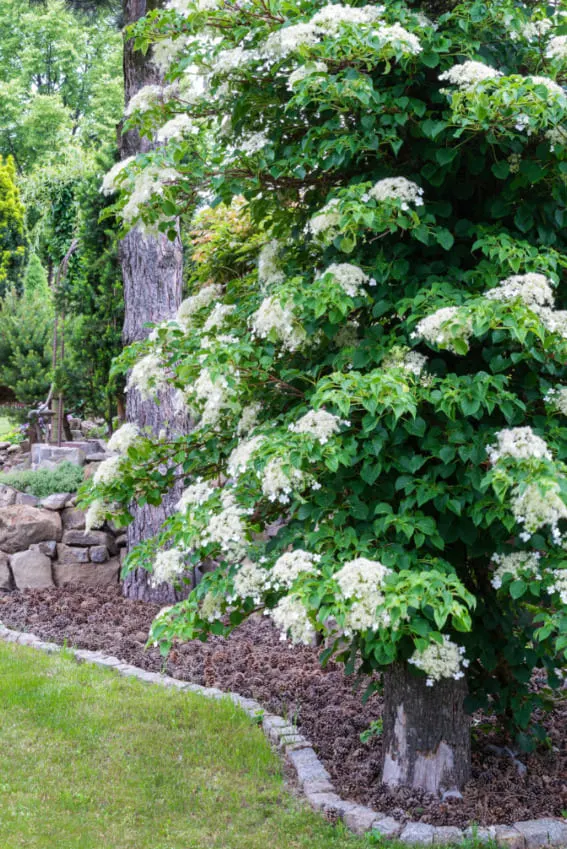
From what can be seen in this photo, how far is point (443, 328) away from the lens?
280cm

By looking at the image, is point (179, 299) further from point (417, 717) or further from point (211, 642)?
point (417, 717)

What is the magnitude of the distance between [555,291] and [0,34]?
30098mm

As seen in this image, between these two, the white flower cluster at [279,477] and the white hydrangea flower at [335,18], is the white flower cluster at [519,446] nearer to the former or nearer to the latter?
the white flower cluster at [279,477]

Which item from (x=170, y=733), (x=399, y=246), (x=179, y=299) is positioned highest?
(x=399, y=246)

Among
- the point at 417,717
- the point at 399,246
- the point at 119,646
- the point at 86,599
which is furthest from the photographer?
the point at 86,599

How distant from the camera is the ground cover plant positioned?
2.84 m

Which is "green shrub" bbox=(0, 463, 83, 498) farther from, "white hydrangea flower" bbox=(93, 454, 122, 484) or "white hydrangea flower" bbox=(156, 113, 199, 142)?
"white hydrangea flower" bbox=(156, 113, 199, 142)

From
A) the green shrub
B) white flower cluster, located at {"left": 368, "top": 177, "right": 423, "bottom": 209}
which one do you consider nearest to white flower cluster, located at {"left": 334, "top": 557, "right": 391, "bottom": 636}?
white flower cluster, located at {"left": 368, "top": 177, "right": 423, "bottom": 209}

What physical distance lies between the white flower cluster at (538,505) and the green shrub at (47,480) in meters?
6.06

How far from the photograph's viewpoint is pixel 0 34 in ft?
94.9

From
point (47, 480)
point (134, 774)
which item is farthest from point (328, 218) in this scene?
point (47, 480)

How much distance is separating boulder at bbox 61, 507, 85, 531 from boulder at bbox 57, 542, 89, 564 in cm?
18

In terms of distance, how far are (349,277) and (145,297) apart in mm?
4523

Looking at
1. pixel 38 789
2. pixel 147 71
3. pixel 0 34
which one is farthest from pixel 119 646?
pixel 0 34
